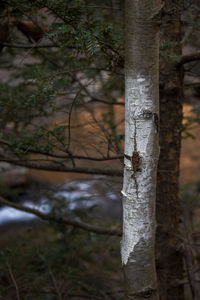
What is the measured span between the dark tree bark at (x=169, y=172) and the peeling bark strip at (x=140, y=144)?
1180 millimetres

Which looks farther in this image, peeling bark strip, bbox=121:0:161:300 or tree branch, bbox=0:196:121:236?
tree branch, bbox=0:196:121:236

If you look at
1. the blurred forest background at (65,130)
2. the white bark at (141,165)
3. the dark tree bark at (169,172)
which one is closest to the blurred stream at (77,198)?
the blurred forest background at (65,130)

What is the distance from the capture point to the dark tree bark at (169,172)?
3336 millimetres

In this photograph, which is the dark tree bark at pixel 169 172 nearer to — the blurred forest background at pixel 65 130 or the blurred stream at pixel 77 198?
the blurred forest background at pixel 65 130

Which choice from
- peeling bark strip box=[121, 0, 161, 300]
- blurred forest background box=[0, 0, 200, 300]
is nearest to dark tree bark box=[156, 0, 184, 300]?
blurred forest background box=[0, 0, 200, 300]

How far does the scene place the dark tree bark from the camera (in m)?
3.34

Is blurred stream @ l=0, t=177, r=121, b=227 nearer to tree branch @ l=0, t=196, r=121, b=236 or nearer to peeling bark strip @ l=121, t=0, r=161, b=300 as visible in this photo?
tree branch @ l=0, t=196, r=121, b=236

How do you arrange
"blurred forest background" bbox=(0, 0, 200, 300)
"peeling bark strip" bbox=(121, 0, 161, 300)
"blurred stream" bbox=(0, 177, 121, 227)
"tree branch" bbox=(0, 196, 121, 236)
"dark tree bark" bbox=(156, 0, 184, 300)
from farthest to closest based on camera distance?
"tree branch" bbox=(0, 196, 121, 236) < "dark tree bark" bbox=(156, 0, 184, 300) < "blurred stream" bbox=(0, 177, 121, 227) < "blurred forest background" bbox=(0, 0, 200, 300) < "peeling bark strip" bbox=(121, 0, 161, 300)

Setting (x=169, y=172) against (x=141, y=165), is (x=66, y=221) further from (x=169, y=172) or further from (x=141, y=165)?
(x=141, y=165)

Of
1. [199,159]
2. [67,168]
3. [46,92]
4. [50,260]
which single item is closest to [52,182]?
[199,159]

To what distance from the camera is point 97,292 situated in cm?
434

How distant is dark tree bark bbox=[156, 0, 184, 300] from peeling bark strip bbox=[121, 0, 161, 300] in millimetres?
1180

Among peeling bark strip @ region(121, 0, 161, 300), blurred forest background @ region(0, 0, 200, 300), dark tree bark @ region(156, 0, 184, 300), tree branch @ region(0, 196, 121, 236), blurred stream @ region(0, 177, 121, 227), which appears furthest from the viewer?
tree branch @ region(0, 196, 121, 236)

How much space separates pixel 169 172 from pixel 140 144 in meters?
1.44
